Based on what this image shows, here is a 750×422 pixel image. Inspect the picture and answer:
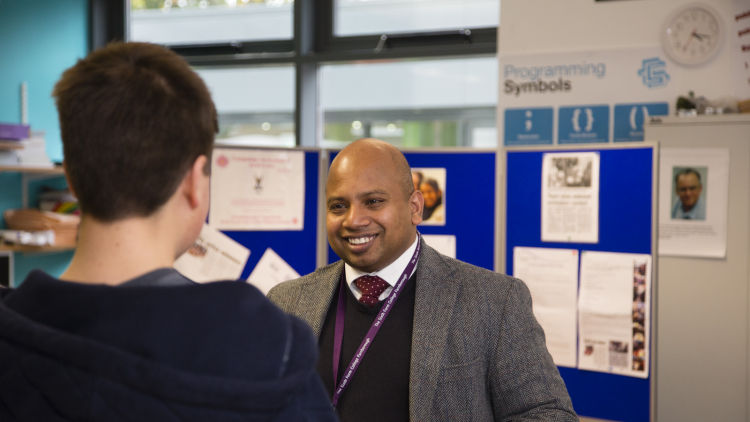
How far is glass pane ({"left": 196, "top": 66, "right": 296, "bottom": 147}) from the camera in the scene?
4.36 m

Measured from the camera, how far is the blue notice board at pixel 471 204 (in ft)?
9.14

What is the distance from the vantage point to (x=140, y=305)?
650 millimetres

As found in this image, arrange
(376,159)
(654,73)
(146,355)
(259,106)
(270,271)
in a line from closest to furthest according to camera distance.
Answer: (146,355), (376,159), (270,271), (654,73), (259,106)

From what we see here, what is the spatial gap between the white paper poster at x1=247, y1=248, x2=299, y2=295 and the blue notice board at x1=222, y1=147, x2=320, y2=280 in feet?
0.06

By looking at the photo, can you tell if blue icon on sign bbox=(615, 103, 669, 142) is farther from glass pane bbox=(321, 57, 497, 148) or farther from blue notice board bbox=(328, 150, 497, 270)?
blue notice board bbox=(328, 150, 497, 270)

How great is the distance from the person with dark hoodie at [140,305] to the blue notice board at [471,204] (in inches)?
83.9

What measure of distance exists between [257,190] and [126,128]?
2172 mm

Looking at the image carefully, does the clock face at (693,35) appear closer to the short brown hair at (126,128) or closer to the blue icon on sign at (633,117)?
the blue icon on sign at (633,117)

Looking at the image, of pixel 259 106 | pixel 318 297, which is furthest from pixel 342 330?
pixel 259 106

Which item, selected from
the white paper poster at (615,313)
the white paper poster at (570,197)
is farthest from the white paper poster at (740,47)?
the white paper poster at (615,313)

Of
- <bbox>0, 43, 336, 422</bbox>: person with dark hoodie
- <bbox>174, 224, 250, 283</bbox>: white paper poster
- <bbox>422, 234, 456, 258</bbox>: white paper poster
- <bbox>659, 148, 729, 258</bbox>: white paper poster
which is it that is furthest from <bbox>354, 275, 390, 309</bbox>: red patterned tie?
<bbox>659, 148, 729, 258</bbox>: white paper poster

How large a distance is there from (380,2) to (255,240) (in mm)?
2179

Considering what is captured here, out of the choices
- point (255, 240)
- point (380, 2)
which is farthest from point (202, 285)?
point (380, 2)

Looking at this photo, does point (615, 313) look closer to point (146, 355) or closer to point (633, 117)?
point (633, 117)
